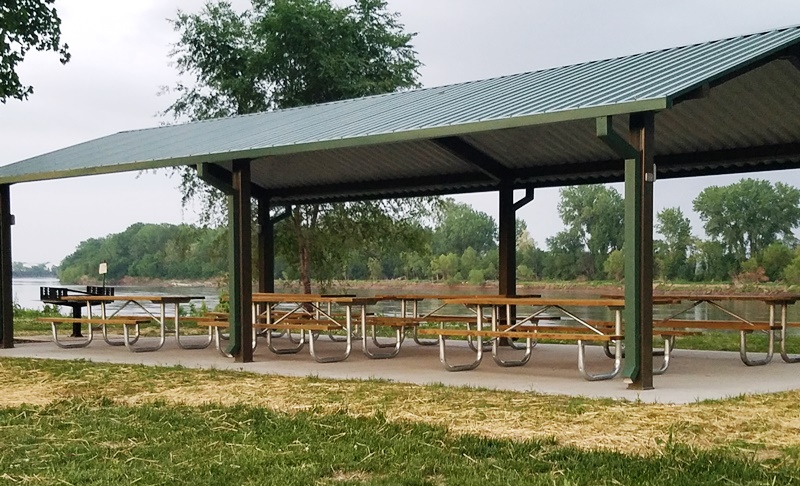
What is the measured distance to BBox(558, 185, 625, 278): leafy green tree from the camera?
195ft

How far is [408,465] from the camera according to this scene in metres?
4.79

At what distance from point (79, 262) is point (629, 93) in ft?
196

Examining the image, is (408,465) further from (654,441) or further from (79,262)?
(79,262)

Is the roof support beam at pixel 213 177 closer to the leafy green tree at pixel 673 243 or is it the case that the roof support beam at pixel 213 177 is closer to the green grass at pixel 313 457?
the green grass at pixel 313 457

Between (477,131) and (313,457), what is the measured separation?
3.67 metres

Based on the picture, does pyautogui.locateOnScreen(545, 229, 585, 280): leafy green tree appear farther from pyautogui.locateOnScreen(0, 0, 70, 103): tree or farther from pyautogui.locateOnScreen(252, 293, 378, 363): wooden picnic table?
pyautogui.locateOnScreen(252, 293, 378, 363): wooden picnic table

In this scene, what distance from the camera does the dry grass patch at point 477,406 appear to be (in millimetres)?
5480

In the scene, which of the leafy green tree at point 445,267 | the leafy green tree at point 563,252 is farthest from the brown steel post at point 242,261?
the leafy green tree at point 445,267

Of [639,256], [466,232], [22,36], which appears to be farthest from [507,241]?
[466,232]

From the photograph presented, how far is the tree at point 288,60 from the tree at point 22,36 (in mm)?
3840

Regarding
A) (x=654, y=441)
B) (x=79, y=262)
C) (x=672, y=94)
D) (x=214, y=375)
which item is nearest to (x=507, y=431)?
(x=654, y=441)

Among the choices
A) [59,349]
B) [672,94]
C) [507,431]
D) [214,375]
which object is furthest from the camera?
[59,349]

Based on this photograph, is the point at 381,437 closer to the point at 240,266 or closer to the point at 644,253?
the point at 644,253

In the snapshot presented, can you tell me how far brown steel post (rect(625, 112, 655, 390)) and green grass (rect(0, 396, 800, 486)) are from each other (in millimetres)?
2438
